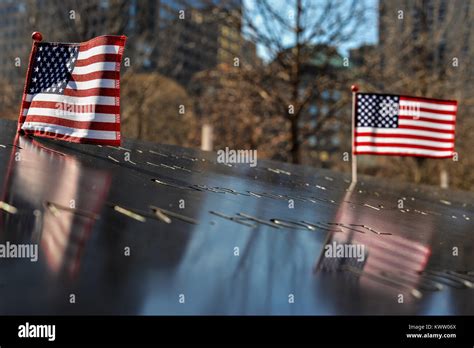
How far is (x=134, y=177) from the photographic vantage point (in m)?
5.63

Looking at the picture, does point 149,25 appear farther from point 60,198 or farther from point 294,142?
point 60,198

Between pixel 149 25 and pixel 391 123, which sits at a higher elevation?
pixel 149 25

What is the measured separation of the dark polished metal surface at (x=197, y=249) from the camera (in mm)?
3031

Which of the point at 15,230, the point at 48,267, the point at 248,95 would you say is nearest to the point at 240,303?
the point at 48,267

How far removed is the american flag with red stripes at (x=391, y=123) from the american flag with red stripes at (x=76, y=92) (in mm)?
4564

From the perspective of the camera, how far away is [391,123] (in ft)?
31.6

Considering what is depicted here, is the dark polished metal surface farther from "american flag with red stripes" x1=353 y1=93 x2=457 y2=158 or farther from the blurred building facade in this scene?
the blurred building facade

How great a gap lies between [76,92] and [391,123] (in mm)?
5285

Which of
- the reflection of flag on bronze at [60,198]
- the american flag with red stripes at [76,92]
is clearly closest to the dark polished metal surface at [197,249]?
the reflection of flag on bronze at [60,198]

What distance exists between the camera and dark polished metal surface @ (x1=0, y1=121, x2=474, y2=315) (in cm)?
303

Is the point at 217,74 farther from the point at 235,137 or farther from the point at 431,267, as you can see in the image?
the point at 431,267

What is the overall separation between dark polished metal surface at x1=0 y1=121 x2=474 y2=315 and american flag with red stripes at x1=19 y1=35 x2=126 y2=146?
50 cm

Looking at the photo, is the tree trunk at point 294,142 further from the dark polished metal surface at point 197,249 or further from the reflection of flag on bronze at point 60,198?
the reflection of flag on bronze at point 60,198

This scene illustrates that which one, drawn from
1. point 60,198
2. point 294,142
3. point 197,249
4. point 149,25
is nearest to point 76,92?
point 60,198
